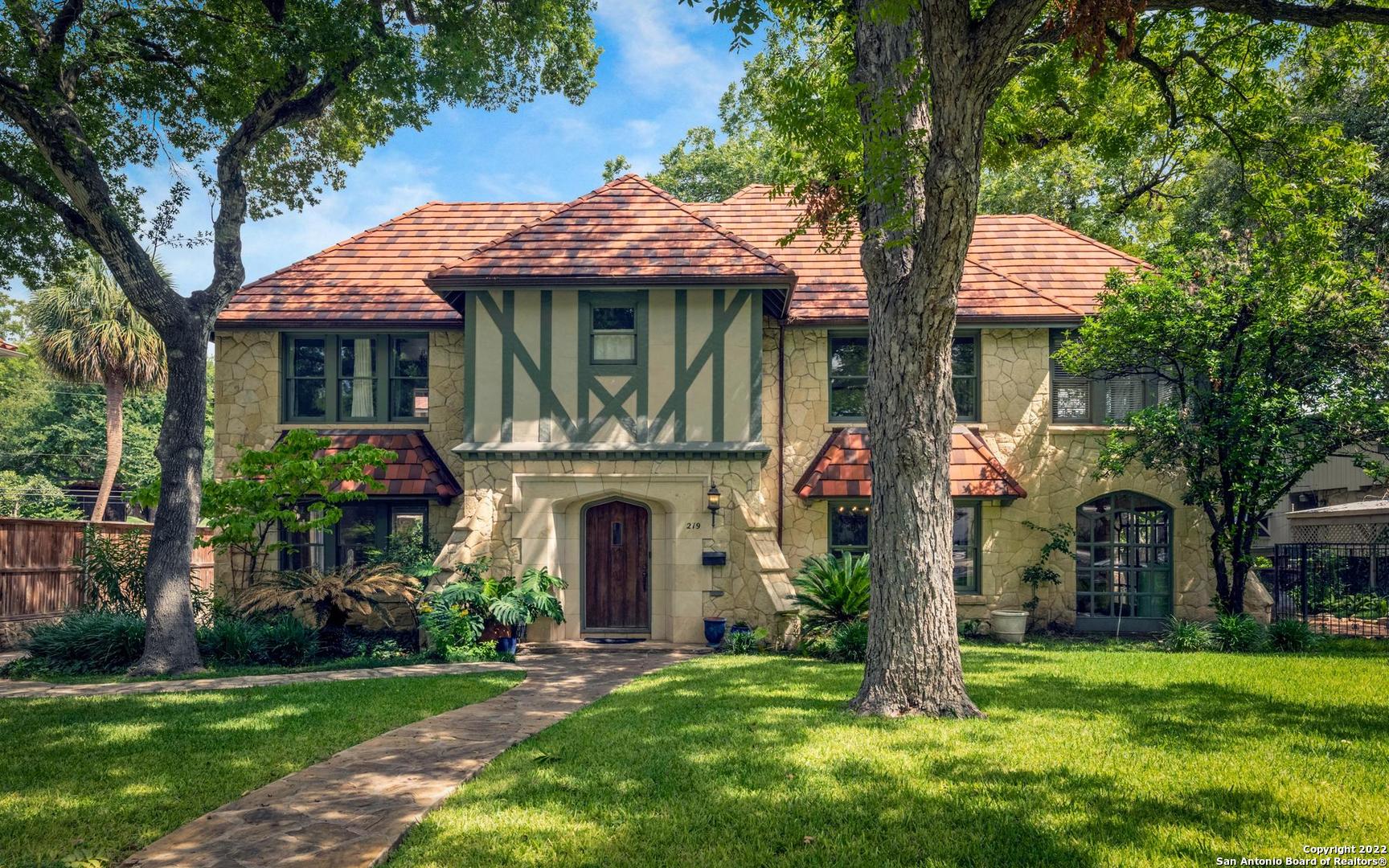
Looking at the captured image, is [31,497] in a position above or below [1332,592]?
above

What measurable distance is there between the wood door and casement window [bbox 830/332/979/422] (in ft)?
13.2

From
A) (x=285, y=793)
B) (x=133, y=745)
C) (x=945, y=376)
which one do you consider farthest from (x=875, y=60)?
(x=133, y=745)

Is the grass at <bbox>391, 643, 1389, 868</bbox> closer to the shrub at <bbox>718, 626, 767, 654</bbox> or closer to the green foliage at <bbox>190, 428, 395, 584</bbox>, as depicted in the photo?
the shrub at <bbox>718, 626, 767, 654</bbox>

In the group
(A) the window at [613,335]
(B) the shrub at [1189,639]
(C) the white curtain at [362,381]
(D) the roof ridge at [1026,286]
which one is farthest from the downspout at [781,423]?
(C) the white curtain at [362,381]

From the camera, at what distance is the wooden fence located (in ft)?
44.4

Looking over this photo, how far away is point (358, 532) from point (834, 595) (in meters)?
8.20

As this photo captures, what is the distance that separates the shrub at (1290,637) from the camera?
468 inches

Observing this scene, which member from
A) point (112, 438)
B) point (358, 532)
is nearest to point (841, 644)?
point (358, 532)

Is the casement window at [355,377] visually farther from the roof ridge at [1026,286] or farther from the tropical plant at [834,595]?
the roof ridge at [1026,286]

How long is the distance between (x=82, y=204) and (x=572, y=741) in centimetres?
932

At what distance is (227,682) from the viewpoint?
10.0 meters

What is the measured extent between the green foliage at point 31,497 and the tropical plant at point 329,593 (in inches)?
675

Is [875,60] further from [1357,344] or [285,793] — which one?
[1357,344]

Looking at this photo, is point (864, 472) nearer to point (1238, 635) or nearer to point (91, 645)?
point (1238, 635)
